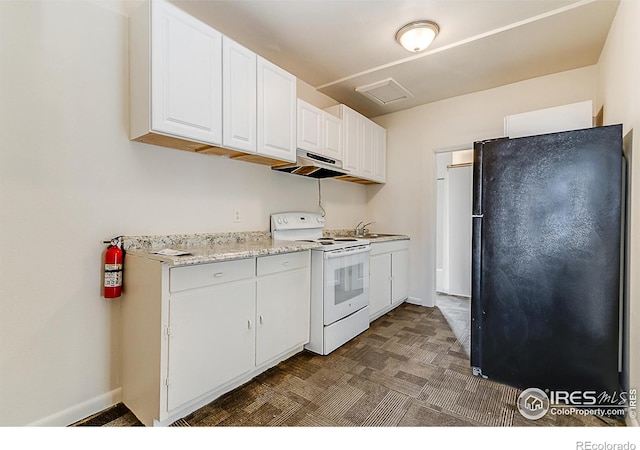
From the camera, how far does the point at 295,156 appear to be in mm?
2545

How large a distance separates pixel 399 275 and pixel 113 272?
3.02m

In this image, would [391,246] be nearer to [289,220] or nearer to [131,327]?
[289,220]

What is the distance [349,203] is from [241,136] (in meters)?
2.15

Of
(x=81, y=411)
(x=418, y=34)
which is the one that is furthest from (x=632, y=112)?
(x=81, y=411)

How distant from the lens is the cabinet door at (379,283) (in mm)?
3146

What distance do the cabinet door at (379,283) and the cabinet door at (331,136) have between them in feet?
3.93

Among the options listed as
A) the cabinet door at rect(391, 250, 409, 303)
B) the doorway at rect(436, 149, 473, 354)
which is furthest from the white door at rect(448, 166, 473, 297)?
the cabinet door at rect(391, 250, 409, 303)

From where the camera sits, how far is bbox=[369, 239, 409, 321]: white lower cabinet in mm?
3185

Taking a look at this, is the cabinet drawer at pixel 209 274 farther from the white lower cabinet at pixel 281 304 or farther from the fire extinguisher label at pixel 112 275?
the fire extinguisher label at pixel 112 275

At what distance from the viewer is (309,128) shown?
2.77m

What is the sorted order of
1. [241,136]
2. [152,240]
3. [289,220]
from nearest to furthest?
[152,240]
[241,136]
[289,220]

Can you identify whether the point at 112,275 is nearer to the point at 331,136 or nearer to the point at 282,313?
the point at 282,313

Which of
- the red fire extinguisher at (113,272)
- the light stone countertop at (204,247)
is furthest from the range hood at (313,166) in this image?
the red fire extinguisher at (113,272)

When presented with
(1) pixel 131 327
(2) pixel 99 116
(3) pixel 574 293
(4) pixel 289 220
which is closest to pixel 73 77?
(2) pixel 99 116
